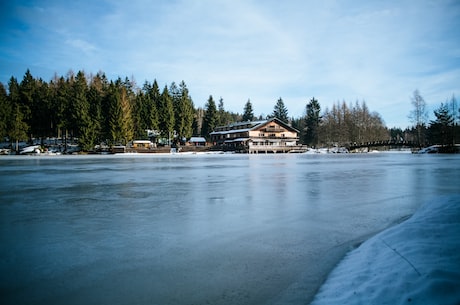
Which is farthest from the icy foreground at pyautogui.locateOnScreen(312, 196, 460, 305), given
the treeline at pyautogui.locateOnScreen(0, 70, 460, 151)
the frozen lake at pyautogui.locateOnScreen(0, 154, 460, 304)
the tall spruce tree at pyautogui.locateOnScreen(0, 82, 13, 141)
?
the tall spruce tree at pyautogui.locateOnScreen(0, 82, 13, 141)

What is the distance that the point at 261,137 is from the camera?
6194 cm

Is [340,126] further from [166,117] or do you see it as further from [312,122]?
[166,117]

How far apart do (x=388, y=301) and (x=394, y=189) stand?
7563mm

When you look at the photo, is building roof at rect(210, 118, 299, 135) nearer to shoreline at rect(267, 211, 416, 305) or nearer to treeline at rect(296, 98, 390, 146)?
treeline at rect(296, 98, 390, 146)

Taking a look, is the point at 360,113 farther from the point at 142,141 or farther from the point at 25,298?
the point at 25,298

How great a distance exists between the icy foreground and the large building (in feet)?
177

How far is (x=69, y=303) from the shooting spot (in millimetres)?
2422

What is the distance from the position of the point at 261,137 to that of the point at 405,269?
59.8 metres

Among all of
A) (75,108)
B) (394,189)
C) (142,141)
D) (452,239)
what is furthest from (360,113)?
(452,239)

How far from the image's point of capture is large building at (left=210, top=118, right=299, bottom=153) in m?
59.6

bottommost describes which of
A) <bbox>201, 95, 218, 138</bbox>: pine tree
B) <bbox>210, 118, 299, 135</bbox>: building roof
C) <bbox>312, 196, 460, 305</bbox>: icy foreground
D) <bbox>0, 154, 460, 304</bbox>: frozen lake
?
<bbox>0, 154, 460, 304</bbox>: frozen lake

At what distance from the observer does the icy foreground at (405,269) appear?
2096mm

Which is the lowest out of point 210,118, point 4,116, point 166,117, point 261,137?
point 261,137

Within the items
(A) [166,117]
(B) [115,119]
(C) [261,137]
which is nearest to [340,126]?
(C) [261,137]
